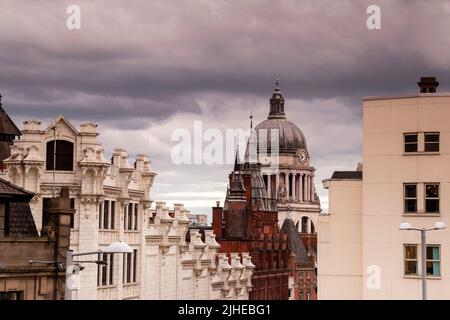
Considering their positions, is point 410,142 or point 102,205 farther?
point 102,205

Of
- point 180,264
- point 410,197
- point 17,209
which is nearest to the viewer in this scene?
point 17,209

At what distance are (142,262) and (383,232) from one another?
2169 cm

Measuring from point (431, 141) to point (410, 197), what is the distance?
2875 mm

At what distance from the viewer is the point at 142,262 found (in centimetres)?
6600

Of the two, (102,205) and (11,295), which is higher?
(102,205)

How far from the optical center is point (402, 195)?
48.7 meters

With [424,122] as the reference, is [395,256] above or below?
below

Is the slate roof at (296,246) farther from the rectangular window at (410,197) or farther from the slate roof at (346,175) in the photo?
the rectangular window at (410,197)

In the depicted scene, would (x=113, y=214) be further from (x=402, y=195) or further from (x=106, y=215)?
(x=402, y=195)

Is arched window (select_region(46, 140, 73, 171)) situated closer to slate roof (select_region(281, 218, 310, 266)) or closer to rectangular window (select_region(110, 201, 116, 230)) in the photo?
rectangular window (select_region(110, 201, 116, 230))

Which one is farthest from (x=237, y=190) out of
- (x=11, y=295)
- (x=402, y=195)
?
(x=11, y=295)

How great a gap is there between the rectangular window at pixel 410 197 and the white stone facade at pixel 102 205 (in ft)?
56.4
